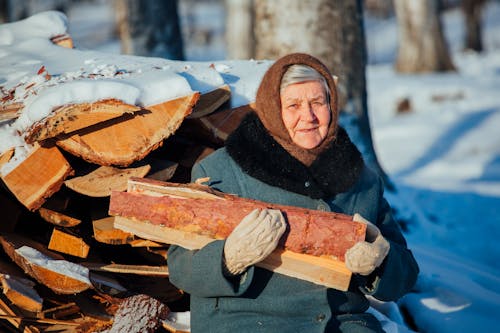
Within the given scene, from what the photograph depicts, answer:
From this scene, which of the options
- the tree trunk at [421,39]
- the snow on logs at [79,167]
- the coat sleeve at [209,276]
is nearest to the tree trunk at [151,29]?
the snow on logs at [79,167]

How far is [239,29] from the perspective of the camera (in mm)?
13227

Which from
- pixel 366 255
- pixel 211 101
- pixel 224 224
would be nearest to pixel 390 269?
pixel 366 255

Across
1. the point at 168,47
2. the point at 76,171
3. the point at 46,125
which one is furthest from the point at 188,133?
the point at 168,47

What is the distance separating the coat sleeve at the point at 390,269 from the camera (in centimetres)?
274

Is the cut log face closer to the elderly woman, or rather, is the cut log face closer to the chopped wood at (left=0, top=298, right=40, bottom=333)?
the elderly woman

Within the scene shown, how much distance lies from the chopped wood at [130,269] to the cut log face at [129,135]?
47 centimetres

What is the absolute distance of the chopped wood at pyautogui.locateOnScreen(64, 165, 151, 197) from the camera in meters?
2.88

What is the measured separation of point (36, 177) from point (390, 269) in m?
1.57

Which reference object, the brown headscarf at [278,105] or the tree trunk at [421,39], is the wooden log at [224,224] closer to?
the brown headscarf at [278,105]

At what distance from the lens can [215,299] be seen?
2660mm

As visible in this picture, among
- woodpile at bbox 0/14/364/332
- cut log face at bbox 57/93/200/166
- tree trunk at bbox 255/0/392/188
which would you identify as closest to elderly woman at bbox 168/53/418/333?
woodpile at bbox 0/14/364/332

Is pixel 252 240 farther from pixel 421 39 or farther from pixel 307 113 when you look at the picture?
pixel 421 39

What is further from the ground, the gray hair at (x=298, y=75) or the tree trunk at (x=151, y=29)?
the gray hair at (x=298, y=75)

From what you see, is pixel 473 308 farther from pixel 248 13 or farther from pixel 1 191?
pixel 248 13
